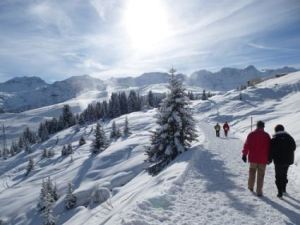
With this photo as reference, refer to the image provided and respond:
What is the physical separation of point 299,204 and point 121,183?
29035 mm

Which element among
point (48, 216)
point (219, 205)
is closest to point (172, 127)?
point (219, 205)

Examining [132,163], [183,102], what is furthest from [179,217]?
[132,163]

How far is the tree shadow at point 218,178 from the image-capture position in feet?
30.8

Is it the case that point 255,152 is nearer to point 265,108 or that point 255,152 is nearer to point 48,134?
point 265,108

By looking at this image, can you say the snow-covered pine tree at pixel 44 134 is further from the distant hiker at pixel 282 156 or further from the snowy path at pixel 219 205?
the distant hiker at pixel 282 156

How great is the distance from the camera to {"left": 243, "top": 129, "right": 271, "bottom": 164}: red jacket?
10.4 metres

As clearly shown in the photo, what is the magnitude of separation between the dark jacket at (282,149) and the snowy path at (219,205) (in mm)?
1162

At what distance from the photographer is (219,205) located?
370 inches

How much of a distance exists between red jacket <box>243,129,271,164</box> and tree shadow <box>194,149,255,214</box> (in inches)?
53.9

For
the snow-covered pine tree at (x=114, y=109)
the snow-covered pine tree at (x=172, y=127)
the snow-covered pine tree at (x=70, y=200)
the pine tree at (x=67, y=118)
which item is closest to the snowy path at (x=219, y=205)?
the snow-covered pine tree at (x=172, y=127)

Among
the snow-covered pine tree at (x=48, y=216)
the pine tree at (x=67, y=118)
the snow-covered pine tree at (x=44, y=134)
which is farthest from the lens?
the pine tree at (x=67, y=118)

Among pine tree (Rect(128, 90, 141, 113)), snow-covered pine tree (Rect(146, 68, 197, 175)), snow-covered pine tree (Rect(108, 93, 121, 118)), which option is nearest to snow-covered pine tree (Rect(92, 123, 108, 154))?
snow-covered pine tree (Rect(146, 68, 197, 175))

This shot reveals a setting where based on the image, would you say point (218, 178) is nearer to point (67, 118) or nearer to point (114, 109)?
point (114, 109)

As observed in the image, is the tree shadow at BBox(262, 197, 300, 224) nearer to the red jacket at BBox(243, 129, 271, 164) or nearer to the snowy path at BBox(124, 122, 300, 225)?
the snowy path at BBox(124, 122, 300, 225)
